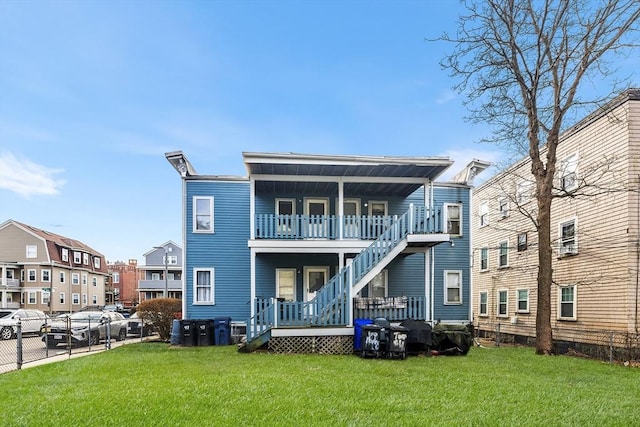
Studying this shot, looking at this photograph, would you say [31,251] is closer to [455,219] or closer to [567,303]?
[455,219]

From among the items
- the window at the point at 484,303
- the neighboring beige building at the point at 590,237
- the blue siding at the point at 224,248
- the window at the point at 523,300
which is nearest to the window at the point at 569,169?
the neighboring beige building at the point at 590,237

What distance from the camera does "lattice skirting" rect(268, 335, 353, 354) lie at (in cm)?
1112

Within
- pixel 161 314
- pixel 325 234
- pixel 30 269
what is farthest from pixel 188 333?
pixel 30 269

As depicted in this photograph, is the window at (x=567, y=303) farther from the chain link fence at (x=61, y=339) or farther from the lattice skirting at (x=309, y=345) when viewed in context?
the chain link fence at (x=61, y=339)

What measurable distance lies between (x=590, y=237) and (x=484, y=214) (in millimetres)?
7428

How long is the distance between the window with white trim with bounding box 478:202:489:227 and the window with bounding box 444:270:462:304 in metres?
6.83

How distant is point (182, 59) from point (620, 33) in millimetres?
14396

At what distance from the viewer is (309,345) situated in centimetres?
1119

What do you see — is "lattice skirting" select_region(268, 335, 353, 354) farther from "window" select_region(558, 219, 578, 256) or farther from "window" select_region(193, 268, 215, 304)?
"window" select_region(558, 219, 578, 256)

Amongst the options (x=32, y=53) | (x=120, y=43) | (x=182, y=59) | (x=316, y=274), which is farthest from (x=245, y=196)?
(x=32, y=53)

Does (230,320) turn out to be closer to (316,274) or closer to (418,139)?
(316,274)

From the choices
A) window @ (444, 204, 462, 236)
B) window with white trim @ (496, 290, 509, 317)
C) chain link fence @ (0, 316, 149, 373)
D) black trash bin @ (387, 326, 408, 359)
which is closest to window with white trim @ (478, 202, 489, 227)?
window with white trim @ (496, 290, 509, 317)

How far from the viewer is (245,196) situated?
50.4 feet

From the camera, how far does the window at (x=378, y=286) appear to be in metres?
15.3
